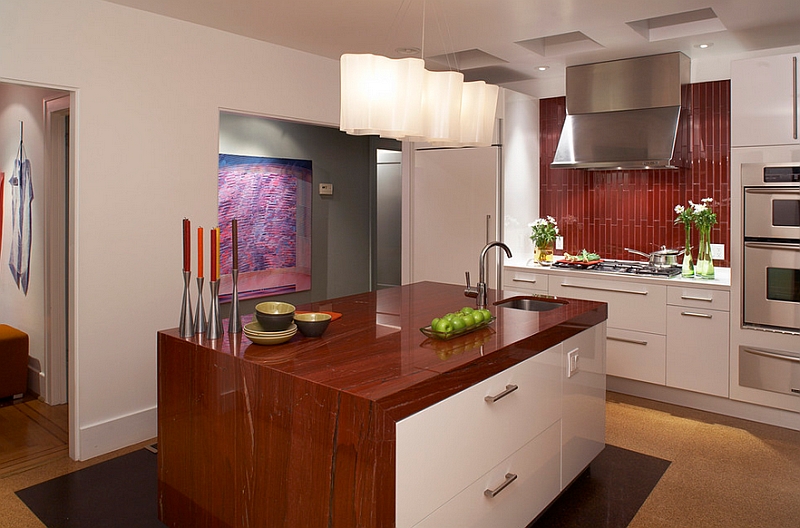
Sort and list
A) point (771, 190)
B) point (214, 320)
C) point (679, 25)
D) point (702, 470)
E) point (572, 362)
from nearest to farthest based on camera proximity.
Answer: point (214, 320) < point (572, 362) < point (702, 470) < point (771, 190) < point (679, 25)

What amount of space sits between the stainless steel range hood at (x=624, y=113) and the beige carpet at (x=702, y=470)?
1.80 metres

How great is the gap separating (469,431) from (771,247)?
2741 millimetres

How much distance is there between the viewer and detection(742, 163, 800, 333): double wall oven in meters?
3.68

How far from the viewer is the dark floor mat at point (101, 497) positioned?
2.74 m

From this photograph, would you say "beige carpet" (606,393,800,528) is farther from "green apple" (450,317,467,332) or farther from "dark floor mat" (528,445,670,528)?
"green apple" (450,317,467,332)

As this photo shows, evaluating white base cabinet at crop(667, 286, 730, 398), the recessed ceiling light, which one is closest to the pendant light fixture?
the recessed ceiling light

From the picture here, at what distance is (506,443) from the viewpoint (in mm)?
2293

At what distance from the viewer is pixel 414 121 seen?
2.51 m

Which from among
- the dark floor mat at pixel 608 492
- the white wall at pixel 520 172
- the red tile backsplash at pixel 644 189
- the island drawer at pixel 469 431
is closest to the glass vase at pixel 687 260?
the red tile backsplash at pixel 644 189

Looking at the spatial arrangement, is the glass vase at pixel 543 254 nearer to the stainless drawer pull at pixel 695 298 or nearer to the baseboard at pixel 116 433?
the stainless drawer pull at pixel 695 298

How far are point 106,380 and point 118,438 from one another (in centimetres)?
35

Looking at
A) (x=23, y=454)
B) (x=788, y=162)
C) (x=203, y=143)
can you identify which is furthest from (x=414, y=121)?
(x=23, y=454)

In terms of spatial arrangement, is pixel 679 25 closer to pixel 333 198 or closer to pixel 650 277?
pixel 650 277

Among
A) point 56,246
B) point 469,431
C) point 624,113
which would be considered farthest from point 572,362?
point 56,246
